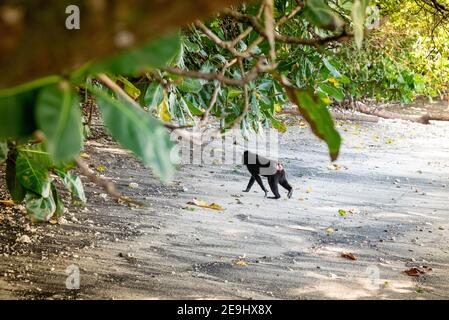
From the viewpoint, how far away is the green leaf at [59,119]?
55cm

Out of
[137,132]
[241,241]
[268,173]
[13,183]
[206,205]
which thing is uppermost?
[137,132]

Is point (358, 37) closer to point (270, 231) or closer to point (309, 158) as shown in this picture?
point (270, 231)

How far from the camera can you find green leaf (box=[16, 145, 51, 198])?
1.61 metres

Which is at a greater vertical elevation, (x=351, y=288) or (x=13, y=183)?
(x=13, y=183)

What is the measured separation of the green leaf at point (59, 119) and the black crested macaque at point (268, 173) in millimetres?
6292

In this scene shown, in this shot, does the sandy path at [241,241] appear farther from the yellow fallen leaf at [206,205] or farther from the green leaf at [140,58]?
the green leaf at [140,58]

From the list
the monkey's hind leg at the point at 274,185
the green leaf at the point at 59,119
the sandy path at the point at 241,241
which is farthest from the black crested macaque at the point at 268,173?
the green leaf at the point at 59,119

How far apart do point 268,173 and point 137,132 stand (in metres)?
6.54

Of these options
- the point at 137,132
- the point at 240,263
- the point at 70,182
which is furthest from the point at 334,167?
the point at 137,132

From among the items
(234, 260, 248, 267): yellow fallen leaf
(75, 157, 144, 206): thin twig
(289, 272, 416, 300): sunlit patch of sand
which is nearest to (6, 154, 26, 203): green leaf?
(75, 157, 144, 206): thin twig

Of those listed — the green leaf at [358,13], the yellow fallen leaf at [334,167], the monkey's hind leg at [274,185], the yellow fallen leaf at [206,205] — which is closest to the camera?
the green leaf at [358,13]

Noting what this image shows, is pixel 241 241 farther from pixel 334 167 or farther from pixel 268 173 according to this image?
pixel 334 167

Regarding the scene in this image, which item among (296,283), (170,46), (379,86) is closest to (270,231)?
(296,283)

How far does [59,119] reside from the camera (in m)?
0.57
